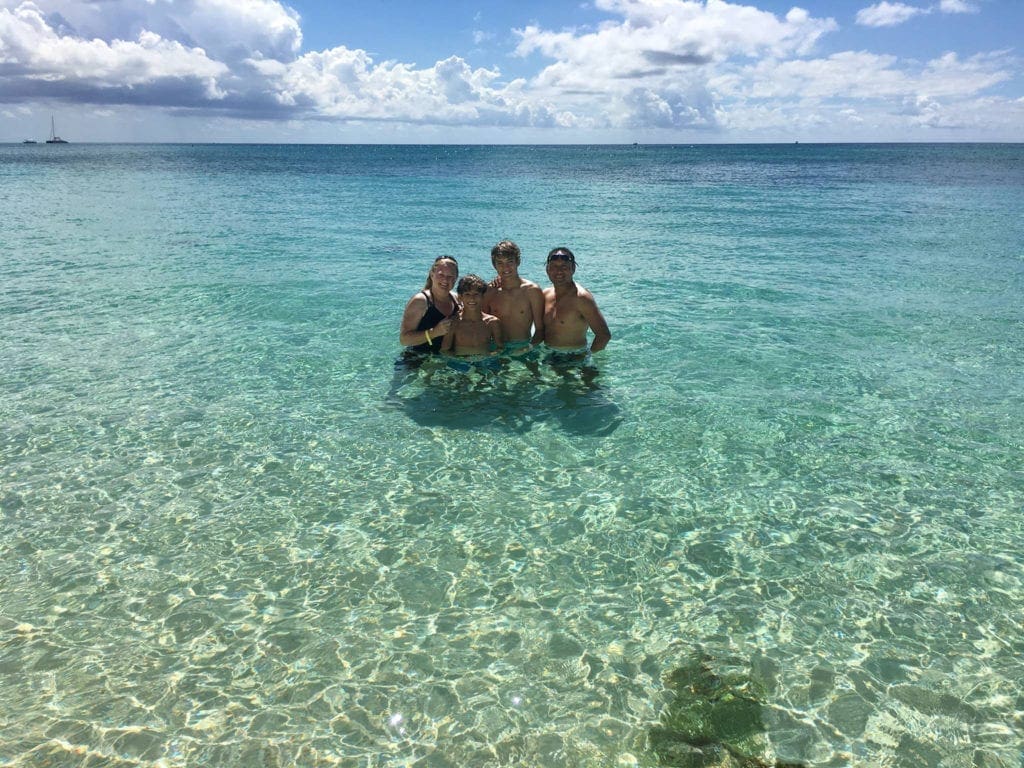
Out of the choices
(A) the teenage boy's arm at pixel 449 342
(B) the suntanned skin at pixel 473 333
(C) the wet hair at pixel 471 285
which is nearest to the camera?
(C) the wet hair at pixel 471 285

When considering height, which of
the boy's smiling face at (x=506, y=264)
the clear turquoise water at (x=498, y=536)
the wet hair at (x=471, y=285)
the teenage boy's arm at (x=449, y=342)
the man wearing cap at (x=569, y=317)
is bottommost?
the clear turquoise water at (x=498, y=536)

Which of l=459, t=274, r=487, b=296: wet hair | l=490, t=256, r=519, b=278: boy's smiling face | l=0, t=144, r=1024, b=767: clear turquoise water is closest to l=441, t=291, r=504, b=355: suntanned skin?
l=459, t=274, r=487, b=296: wet hair

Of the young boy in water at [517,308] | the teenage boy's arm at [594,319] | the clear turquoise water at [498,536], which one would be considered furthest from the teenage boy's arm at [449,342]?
the teenage boy's arm at [594,319]

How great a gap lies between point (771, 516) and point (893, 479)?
56.1 inches

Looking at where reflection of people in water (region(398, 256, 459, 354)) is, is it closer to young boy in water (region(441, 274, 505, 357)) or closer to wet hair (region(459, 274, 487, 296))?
young boy in water (region(441, 274, 505, 357))

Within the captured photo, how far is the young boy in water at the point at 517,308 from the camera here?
8.34m

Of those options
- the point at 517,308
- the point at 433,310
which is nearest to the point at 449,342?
the point at 433,310

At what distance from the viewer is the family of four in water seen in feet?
26.5

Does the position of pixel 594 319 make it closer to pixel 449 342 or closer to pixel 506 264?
pixel 506 264

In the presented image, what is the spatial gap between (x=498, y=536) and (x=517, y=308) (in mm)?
4039

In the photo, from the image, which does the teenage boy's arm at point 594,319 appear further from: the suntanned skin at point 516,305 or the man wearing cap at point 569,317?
the suntanned skin at point 516,305

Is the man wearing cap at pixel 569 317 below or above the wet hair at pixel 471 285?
below

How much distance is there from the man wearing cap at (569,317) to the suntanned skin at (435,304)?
1.27 m

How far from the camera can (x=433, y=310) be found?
8.32 metres
